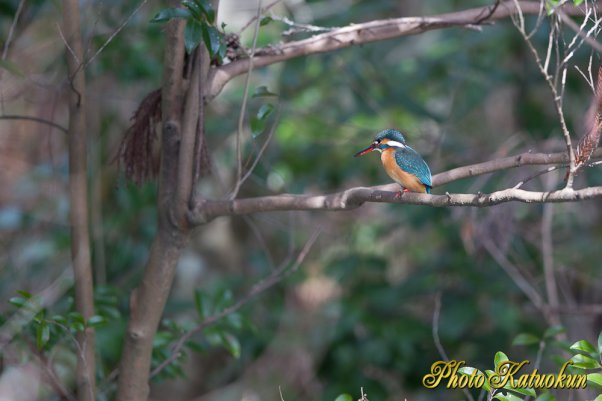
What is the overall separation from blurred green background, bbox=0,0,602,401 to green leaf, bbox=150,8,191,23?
1.32m

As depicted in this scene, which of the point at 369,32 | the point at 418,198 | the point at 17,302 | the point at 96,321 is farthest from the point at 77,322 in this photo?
the point at 369,32

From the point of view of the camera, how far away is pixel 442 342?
4742 millimetres

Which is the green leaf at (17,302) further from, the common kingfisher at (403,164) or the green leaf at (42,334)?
the common kingfisher at (403,164)

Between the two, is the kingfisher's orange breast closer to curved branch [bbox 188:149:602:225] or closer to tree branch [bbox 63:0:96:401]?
curved branch [bbox 188:149:602:225]

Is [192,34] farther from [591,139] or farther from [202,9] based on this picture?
[591,139]

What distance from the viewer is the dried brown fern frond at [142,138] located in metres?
2.46

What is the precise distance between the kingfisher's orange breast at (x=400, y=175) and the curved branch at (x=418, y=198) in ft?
0.59

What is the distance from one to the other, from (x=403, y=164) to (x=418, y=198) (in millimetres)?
639

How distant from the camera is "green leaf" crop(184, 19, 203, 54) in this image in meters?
2.12

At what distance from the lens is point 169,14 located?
2129mm

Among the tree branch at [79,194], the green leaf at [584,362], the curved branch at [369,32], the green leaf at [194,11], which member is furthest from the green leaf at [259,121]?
the green leaf at [584,362]

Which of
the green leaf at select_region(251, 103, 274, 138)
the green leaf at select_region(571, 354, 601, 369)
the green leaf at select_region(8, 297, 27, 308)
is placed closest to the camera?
the green leaf at select_region(571, 354, 601, 369)

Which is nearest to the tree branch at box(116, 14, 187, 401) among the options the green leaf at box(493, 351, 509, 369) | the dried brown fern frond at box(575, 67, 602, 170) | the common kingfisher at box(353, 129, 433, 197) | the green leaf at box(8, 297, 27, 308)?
the green leaf at box(8, 297, 27, 308)

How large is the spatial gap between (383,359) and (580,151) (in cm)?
282
